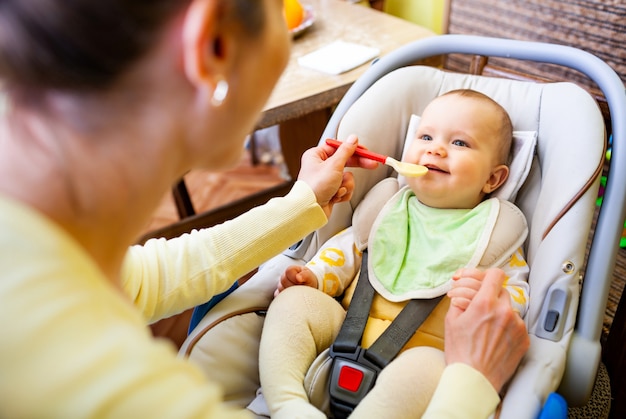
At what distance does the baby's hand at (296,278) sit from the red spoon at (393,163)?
0.24 m

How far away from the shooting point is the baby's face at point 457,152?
1019mm

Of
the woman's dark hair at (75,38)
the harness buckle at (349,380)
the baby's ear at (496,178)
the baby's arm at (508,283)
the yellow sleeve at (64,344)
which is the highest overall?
the woman's dark hair at (75,38)

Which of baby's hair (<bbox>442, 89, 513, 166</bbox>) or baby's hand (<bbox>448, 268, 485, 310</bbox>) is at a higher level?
baby's hair (<bbox>442, 89, 513, 166</bbox>)

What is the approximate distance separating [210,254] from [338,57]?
0.84 metres

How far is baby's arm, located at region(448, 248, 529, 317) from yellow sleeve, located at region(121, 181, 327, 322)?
0.24m

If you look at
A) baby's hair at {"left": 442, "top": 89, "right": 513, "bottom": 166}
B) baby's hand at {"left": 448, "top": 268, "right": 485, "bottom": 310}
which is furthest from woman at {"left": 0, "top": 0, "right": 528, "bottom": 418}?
baby's hair at {"left": 442, "top": 89, "right": 513, "bottom": 166}

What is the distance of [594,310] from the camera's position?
2.66 feet

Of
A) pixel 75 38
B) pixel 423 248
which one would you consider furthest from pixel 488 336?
pixel 75 38

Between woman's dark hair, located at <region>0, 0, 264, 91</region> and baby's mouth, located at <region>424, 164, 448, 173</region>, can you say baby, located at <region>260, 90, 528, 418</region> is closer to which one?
baby's mouth, located at <region>424, 164, 448, 173</region>

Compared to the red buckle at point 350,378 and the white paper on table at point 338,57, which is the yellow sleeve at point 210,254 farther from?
the white paper on table at point 338,57

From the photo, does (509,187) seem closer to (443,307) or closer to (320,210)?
(443,307)

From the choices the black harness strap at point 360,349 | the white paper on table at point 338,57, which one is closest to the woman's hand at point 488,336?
the black harness strap at point 360,349

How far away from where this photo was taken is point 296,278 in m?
0.97

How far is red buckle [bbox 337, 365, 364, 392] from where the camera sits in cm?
84
